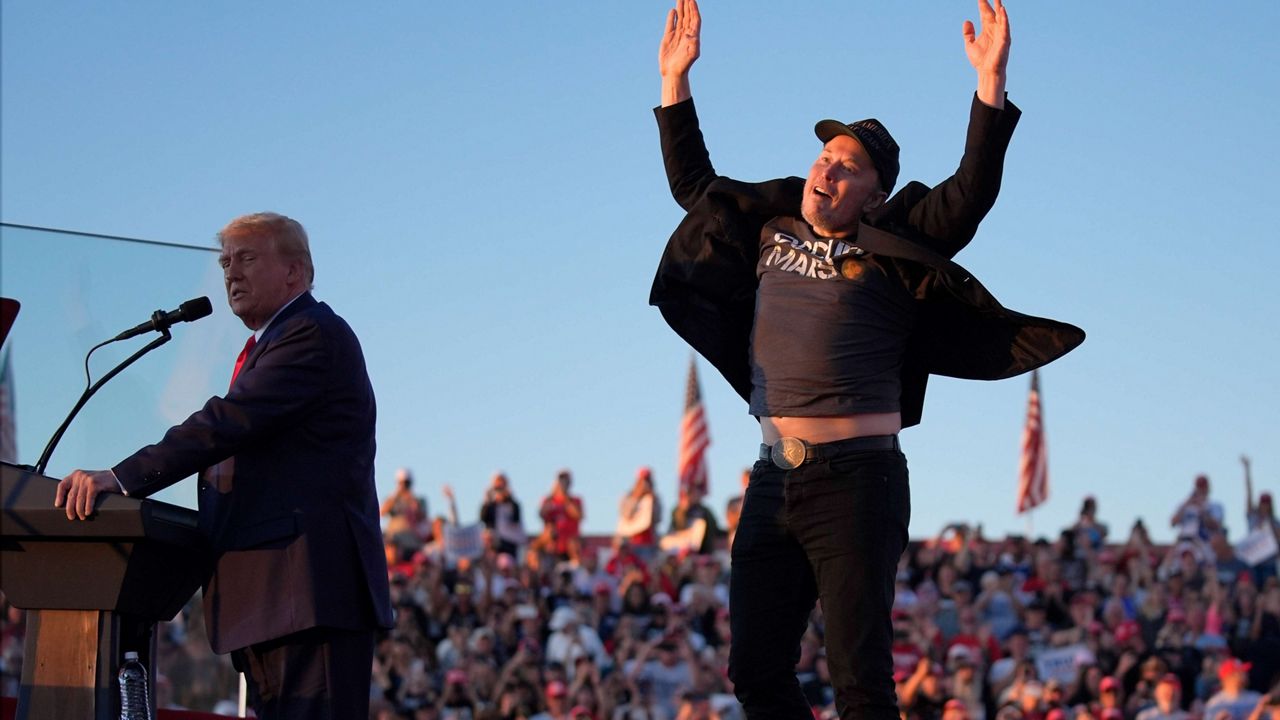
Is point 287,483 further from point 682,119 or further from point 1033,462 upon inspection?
point 1033,462

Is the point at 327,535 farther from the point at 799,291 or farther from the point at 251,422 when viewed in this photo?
the point at 799,291

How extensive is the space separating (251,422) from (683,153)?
1452mm

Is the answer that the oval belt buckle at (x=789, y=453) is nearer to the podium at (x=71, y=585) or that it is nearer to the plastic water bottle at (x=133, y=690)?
the podium at (x=71, y=585)

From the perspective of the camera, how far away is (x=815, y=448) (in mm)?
4000

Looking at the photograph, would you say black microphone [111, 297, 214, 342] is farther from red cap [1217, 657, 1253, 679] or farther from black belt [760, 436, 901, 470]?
red cap [1217, 657, 1253, 679]

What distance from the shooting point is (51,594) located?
362 centimetres

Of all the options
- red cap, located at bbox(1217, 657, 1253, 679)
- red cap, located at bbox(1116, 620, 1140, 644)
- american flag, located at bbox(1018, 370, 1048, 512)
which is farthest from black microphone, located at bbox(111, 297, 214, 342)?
american flag, located at bbox(1018, 370, 1048, 512)

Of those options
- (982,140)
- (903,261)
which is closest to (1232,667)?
(903,261)

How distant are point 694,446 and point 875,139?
2195 centimetres

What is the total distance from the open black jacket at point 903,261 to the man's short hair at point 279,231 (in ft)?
3.16

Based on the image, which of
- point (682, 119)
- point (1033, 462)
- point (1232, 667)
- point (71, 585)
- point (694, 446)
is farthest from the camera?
point (694, 446)

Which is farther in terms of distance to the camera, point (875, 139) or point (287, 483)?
point (875, 139)

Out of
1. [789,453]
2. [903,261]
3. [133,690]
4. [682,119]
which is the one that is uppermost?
[682,119]

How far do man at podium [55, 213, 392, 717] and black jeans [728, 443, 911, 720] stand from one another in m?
0.92
